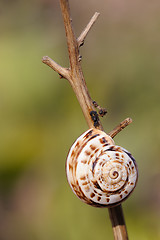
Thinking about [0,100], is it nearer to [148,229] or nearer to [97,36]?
[97,36]

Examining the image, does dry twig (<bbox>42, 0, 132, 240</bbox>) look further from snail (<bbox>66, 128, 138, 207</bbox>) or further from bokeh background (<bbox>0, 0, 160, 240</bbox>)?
bokeh background (<bbox>0, 0, 160, 240</bbox>)

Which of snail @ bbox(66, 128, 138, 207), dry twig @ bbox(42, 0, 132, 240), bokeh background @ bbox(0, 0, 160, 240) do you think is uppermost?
bokeh background @ bbox(0, 0, 160, 240)

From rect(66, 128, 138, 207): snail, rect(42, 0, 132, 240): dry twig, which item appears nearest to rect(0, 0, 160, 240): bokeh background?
rect(66, 128, 138, 207): snail

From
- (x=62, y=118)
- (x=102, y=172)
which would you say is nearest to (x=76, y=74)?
(x=102, y=172)

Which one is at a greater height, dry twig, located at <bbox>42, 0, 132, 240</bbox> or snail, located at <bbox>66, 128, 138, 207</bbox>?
dry twig, located at <bbox>42, 0, 132, 240</bbox>

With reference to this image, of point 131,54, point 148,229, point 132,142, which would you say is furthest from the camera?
point 131,54

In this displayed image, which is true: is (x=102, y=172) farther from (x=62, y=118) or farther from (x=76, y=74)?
(x=62, y=118)

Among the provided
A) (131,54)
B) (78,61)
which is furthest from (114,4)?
(78,61)

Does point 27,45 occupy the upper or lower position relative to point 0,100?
upper
